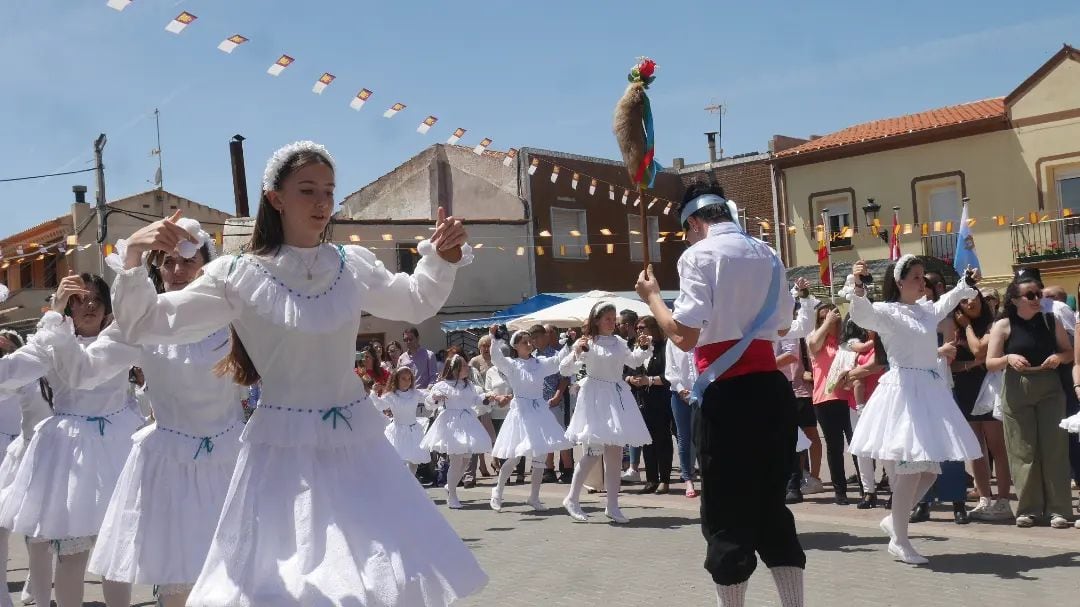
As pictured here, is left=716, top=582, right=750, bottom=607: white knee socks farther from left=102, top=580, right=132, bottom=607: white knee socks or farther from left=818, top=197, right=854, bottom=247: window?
left=818, top=197, right=854, bottom=247: window

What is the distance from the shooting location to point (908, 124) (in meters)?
34.9

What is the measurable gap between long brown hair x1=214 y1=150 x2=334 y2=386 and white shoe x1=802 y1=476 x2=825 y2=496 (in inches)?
364

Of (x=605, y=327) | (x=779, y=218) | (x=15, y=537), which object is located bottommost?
(x=15, y=537)

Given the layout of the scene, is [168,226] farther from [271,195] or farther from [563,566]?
[563,566]

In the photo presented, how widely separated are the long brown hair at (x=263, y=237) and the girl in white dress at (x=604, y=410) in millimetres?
7223

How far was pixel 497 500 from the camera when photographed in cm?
1312

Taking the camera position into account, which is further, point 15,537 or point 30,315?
point 30,315

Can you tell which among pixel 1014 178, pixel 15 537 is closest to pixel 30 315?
pixel 15 537

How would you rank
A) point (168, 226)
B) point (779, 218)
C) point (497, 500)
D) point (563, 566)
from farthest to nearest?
point (779, 218) → point (497, 500) → point (563, 566) → point (168, 226)

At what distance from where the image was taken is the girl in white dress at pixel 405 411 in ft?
47.6

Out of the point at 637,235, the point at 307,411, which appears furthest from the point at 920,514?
the point at 637,235

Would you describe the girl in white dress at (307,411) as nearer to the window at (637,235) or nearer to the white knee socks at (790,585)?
the white knee socks at (790,585)

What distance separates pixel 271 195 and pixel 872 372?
7747mm

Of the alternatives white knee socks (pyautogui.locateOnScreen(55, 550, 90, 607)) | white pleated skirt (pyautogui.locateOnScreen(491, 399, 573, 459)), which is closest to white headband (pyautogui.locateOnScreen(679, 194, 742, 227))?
white knee socks (pyautogui.locateOnScreen(55, 550, 90, 607))
